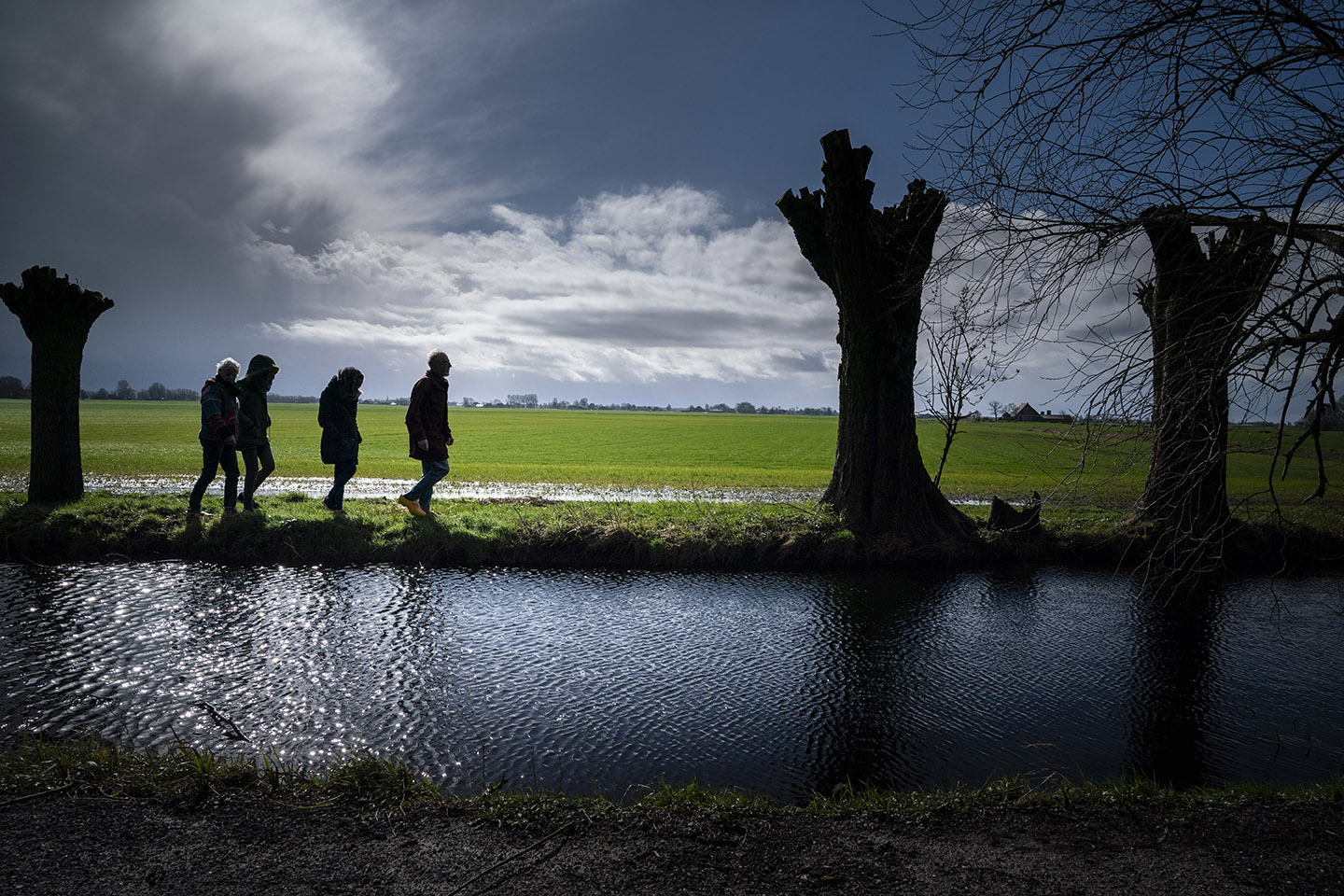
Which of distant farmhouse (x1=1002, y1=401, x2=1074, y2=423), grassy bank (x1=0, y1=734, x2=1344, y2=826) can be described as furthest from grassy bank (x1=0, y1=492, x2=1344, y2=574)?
grassy bank (x1=0, y1=734, x2=1344, y2=826)

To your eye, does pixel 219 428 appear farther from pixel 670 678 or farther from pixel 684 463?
pixel 684 463

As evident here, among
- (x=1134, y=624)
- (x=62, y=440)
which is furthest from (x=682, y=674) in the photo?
(x=62, y=440)

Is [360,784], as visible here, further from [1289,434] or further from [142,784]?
[1289,434]

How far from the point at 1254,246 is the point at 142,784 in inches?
287

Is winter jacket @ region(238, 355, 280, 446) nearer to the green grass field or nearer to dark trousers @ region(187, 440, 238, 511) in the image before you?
dark trousers @ region(187, 440, 238, 511)

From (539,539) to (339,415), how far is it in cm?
468

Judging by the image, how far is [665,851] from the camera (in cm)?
354

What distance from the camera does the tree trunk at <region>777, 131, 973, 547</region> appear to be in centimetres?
1246

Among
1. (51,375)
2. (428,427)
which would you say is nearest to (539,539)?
(428,427)

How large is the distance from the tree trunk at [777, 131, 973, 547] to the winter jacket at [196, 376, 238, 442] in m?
10.7

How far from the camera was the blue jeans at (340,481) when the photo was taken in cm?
1271

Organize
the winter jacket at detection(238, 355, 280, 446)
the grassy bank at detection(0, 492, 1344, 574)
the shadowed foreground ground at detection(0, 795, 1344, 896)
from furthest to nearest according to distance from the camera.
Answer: the winter jacket at detection(238, 355, 280, 446) → the grassy bank at detection(0, 492, 1344, 574) → the shadowed foreground ground at detection(0, 795, 1344, 896)

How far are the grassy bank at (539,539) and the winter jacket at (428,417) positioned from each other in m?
1.18

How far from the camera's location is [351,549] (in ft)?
35.2
